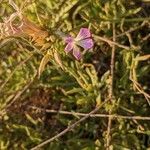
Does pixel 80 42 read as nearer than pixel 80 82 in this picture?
Yes

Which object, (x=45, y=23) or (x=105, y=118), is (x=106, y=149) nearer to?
(x=105, y=118)

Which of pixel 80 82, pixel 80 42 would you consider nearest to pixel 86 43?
pixel 80 42

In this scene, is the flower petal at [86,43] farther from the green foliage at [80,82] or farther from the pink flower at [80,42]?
the green foliage at [80,82]

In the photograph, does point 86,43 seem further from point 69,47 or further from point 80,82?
point 80,82

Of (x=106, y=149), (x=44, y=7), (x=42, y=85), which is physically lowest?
(x=106, y=149)

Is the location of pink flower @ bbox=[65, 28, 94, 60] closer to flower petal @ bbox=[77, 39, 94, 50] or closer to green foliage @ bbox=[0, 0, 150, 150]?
flower petal @ bbox=[77, 39, 94, 50]

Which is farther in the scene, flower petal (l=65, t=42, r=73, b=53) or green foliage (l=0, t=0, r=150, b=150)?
green foliage (l=0, t=0, r=150, b=150)

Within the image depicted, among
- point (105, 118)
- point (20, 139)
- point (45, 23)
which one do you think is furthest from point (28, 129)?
point (45, 23)

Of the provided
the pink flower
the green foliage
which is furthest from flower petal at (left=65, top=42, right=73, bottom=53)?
the green foliage
